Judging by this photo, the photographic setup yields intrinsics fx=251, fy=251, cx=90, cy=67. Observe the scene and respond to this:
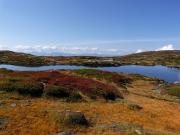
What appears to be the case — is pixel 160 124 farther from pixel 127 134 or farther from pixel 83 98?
pixel 83 98

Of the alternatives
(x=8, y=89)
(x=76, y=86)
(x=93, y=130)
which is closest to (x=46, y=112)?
(x=93, y=130)

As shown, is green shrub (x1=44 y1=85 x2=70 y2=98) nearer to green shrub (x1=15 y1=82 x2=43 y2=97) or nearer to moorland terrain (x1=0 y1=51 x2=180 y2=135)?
A: moorland terrain (x1=0 y1=51 x2=180 y2=135)

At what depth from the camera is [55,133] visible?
16594 mm

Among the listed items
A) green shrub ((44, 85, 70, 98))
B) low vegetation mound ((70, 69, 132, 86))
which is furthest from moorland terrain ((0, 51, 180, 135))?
low vegetation mound ((70, 69, 132, 86))

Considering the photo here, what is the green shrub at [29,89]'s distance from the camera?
27.2 m

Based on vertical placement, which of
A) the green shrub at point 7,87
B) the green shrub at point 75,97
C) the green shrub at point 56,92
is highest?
the green shrub at point 7,87

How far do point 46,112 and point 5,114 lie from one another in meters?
3.22

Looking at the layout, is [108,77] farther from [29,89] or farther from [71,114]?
[71,114]

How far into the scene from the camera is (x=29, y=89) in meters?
27.7

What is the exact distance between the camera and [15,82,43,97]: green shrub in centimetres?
2725

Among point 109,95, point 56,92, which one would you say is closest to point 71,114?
point 56,92

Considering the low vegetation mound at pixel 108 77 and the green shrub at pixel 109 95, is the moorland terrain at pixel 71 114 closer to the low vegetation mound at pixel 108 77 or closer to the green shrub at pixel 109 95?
the green shrub at pixel 109 95

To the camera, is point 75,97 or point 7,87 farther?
point 75,97

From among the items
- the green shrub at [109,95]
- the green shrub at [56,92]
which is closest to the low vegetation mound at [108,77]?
the green shrub at [109,95]
